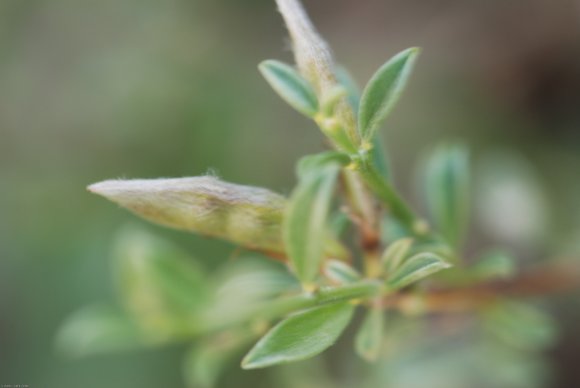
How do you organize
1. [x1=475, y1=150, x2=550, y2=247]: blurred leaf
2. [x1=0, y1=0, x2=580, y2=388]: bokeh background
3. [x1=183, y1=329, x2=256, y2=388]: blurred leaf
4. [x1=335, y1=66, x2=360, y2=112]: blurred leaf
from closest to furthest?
[x1=335, y1=66, x2=360, y2=112]: blurred leaf, [x1=183, y1=329, x2=256, y2=388]: blurred leaf, [x1=475, y1=150, x2=550, y2=247]: blurred leaf, [x1=0, y1=0, x2=580, y2=388]: bokeh background

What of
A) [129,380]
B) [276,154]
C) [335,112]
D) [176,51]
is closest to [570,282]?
[335,112]

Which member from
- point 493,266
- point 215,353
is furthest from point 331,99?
point 215,353

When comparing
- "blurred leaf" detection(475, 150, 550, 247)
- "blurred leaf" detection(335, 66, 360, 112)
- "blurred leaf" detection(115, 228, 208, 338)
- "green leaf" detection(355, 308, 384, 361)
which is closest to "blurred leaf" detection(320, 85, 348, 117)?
"blurred leaf" detection(335, 66, 360, 112)

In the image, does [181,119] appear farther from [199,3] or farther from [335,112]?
[335,112]

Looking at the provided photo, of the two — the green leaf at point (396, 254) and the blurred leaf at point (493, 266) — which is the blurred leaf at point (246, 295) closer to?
the green leaf at point (396, 254)

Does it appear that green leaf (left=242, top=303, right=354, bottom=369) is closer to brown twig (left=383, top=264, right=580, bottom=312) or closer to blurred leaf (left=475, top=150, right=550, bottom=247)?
brown twig (left=383, top=264, right=580, bottom=312)

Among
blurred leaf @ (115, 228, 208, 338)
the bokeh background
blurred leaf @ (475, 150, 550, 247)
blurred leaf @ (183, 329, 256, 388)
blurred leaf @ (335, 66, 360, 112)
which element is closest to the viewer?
blurred leaf @ (335, 66, 360, 112)

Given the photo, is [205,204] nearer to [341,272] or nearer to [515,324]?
[341,272]
